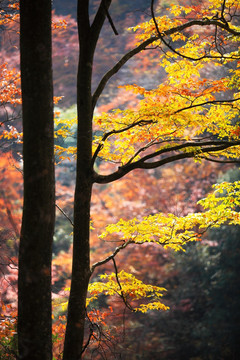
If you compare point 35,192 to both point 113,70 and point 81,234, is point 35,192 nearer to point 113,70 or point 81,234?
point 81,234

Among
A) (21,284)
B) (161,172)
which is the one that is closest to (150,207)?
(161,172)

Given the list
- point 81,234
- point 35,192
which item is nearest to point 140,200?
point 81,234

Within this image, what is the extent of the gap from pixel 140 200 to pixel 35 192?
8599 millimetres

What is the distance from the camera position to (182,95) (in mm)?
3566

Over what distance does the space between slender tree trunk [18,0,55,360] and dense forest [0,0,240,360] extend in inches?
0.6

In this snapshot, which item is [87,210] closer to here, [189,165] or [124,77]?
[189,165]

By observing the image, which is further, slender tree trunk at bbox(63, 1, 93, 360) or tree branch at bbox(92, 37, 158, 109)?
tree branch at bbox(92, 37, 158, 109)

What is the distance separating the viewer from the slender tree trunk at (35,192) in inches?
83.1

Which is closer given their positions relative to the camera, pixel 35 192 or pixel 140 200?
pixel 35 192

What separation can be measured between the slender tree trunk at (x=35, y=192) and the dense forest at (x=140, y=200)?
1 cm

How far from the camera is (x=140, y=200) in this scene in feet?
34.8

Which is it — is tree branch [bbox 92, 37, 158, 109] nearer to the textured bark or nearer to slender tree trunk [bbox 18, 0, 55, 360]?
the textured bark

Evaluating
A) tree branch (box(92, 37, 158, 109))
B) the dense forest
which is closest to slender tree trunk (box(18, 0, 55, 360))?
the dense forest

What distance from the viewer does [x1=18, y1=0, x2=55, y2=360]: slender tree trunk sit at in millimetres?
2111
